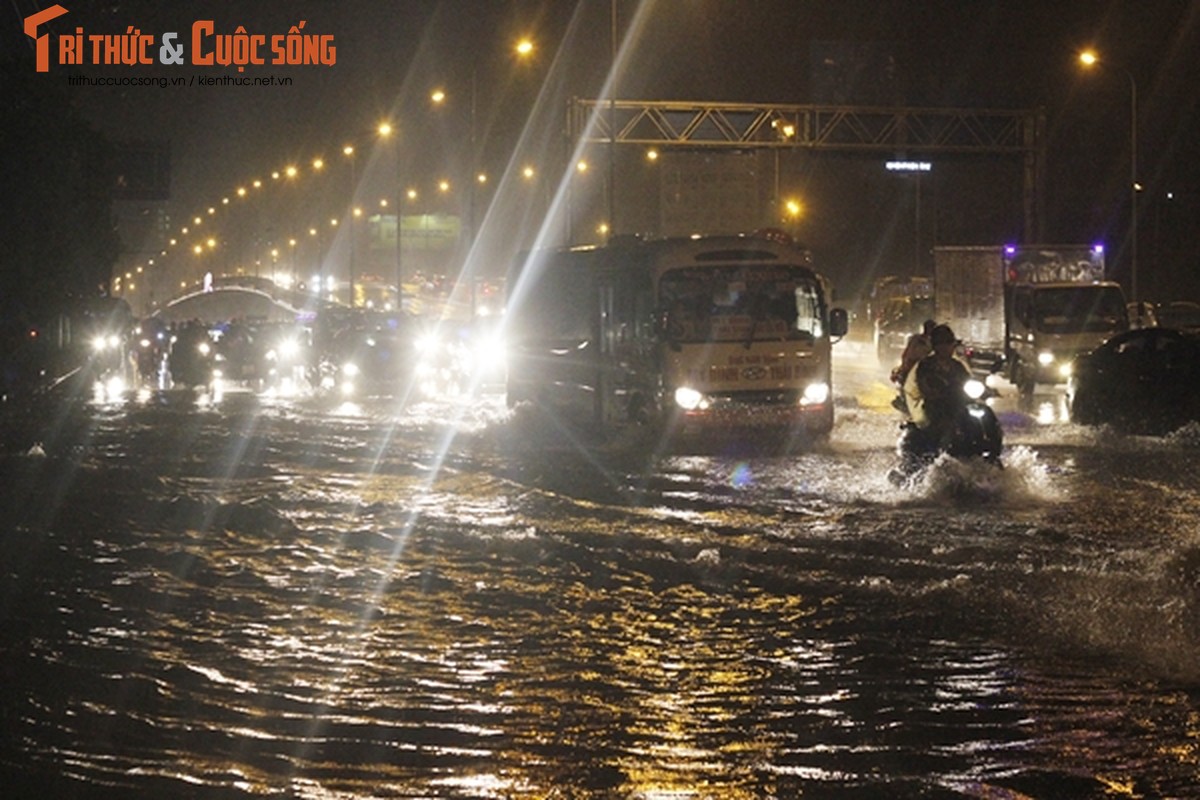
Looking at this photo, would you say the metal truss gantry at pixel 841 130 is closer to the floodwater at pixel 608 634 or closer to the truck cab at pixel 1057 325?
the truck cab at pixel 1057 325

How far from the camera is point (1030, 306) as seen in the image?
34812 millimetres

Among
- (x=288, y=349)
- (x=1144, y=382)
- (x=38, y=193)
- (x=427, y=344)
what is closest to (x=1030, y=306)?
(x=1144, y=382)

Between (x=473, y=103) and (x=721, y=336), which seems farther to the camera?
(x=473, y=103)

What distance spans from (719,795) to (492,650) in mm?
3346

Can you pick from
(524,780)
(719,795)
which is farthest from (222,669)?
(719,795)

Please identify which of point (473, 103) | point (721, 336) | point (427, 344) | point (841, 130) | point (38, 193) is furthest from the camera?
point (841, 130)

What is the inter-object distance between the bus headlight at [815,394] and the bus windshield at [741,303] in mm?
620

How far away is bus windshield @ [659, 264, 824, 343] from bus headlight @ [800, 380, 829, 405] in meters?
0.62

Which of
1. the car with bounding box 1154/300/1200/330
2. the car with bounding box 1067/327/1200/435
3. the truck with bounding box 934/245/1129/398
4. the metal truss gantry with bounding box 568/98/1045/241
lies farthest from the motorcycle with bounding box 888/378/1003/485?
the car with bounding box 1154/300/1200/330

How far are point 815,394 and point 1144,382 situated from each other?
5213 mm

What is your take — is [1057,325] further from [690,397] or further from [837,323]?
[690,397]

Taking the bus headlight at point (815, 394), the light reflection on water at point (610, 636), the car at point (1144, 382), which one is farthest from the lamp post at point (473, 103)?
the light reflection on water at point (610, 636)

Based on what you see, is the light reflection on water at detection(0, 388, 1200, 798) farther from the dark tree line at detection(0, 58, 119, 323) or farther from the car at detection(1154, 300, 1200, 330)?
the car at detection(1154, 300, 1200, 330)

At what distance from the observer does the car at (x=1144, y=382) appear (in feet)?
82.0
